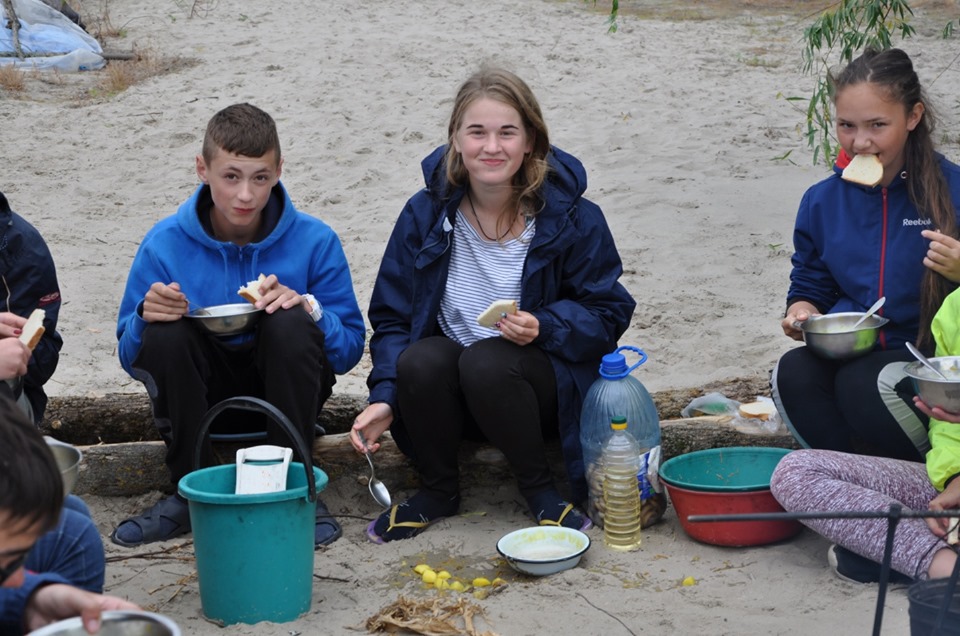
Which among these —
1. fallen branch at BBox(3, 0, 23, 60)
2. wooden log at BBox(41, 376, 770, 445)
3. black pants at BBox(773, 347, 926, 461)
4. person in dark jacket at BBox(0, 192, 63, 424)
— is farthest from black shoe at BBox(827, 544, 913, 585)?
fallen branch at BBox(3, 0, 23, 60)

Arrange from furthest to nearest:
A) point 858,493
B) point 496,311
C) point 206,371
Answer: point 206,371
point 496,311
point 858,493

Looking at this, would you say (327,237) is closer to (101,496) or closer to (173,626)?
(101,496)

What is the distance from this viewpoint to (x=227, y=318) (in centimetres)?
349

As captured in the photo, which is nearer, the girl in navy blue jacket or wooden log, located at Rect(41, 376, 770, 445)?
the girl in navy blue jacket

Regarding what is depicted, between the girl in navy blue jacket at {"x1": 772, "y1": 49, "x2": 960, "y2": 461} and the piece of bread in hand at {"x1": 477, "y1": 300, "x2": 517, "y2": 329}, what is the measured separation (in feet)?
2.78

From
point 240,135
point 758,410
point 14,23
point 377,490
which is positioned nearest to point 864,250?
point 758,410

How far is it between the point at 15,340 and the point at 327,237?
1111 millimetres

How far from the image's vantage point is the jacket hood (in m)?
3.80

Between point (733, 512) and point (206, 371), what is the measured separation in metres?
1.67

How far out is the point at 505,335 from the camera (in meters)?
3.59

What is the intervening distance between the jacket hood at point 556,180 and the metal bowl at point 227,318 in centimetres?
74

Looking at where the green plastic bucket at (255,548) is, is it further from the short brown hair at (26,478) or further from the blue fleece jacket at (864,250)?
the blue fleece jacket at (864,250)

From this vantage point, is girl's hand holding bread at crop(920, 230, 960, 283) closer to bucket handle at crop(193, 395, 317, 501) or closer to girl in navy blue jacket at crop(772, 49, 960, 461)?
girl in navy blue jacket at crop(772, 49, 960, 461)

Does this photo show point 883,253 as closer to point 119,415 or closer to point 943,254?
point 943,254
